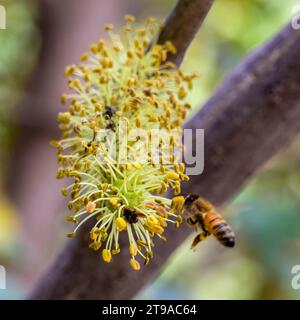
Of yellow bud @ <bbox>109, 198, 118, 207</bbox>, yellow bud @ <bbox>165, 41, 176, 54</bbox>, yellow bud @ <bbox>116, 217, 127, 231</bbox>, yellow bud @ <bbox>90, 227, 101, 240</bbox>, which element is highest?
yellow bud @ <bbox>165, 41, 176, 54</bbox>

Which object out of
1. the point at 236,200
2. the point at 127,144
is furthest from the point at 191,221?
the point at 236,200

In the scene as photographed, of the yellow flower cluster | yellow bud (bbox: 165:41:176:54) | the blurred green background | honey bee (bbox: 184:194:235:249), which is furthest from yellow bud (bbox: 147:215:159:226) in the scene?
the blurred green background

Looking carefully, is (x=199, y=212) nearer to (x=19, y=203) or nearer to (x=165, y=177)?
(x=165, y=177)

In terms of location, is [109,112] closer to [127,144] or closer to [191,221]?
[127,144]

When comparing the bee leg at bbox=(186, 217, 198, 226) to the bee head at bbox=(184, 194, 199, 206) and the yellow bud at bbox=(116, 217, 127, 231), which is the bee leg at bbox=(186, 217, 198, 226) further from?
the yellow bud at bbox=(116, 217, 127, 231)

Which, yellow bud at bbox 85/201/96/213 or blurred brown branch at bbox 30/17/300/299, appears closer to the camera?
yellow bud at bbox 85/201/96/213
